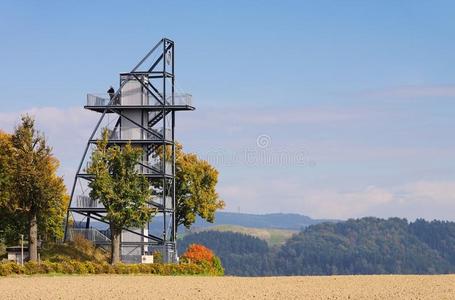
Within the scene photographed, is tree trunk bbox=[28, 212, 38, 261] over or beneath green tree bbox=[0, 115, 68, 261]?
beneath

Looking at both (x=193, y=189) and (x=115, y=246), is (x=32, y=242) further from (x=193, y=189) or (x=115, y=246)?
(x=193, y=189)

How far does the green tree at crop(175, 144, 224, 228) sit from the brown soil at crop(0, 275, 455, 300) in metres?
38.4

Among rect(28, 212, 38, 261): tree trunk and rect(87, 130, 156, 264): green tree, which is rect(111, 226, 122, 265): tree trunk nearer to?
rect(87, 130, 156, 264): green tree

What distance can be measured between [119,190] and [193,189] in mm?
18711

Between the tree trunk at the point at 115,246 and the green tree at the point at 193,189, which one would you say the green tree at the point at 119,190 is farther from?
the green tree at the point at 193,189

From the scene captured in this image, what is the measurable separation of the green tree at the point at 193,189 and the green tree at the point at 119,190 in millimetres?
15048

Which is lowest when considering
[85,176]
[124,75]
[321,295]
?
[321,295]

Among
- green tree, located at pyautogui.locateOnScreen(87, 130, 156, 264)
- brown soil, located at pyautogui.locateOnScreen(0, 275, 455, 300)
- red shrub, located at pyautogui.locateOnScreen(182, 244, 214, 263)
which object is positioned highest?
green tree, located at pyautogui.locateOnScreen(87, 130, 156, 264)

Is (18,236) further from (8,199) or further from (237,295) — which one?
(237,295)

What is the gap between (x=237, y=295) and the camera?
54.0m

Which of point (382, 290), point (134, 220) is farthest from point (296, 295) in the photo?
point (134, 220)

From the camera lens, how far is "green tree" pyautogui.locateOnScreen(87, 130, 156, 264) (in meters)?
90.8

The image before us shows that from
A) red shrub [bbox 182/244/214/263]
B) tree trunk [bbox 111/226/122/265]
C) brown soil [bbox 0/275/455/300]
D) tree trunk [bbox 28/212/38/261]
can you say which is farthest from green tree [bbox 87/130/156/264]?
brown soil [bbox 0/275/455/300]

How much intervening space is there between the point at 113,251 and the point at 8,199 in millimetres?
11730
